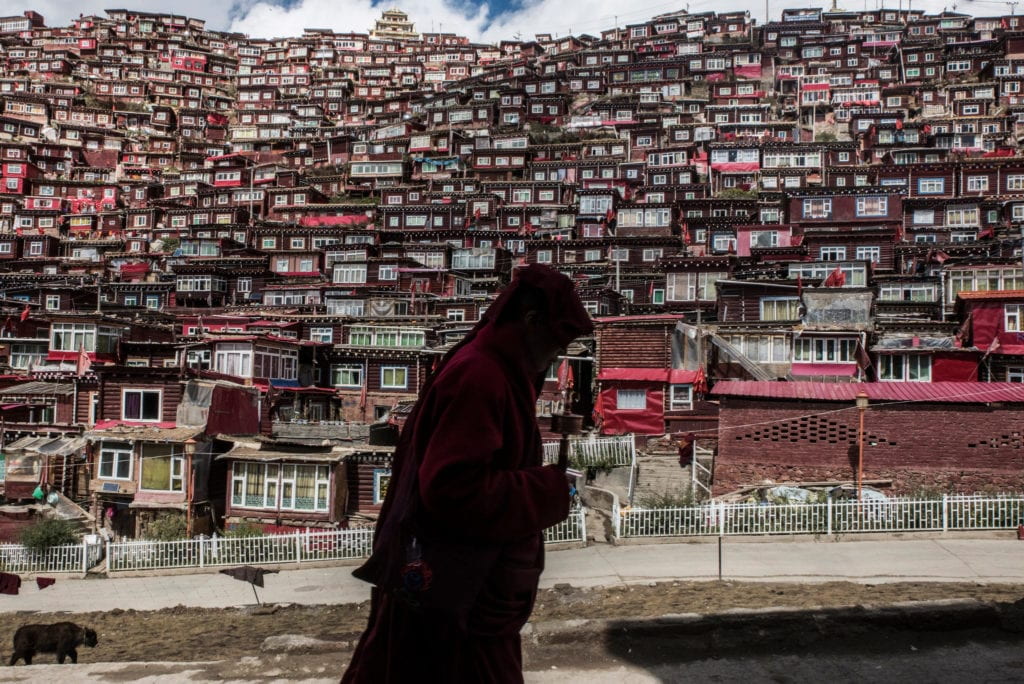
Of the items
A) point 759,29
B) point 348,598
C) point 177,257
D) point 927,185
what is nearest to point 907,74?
point 759,29

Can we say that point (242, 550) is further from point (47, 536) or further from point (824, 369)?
point (824, 369)

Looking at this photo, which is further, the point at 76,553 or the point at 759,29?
the point at 759,29

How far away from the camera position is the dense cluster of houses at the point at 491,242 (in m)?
25.5

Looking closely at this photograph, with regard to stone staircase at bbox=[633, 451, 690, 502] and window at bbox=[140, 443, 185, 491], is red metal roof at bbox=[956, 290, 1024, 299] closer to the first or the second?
stone staircase at bbox=[633, 451, 690, 502]

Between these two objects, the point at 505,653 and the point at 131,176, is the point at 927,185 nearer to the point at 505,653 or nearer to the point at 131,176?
the point at 505,653

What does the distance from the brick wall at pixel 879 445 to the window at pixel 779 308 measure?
13439 mm

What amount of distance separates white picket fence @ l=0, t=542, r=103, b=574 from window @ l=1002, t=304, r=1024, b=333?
105ft

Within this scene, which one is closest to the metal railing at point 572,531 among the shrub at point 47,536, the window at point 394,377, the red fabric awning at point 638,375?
the red fabric awning at point 638,375

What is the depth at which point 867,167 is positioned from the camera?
5859cm

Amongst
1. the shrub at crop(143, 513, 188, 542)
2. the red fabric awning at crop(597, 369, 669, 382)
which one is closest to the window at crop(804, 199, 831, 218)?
the red fabric awning at crop(597, 369, 669, 382)

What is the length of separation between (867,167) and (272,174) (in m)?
56.3

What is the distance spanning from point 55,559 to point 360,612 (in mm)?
12692

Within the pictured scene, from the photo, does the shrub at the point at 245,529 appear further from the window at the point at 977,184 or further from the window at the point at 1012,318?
the window at the point at 977,184

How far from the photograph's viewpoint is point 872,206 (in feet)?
162
